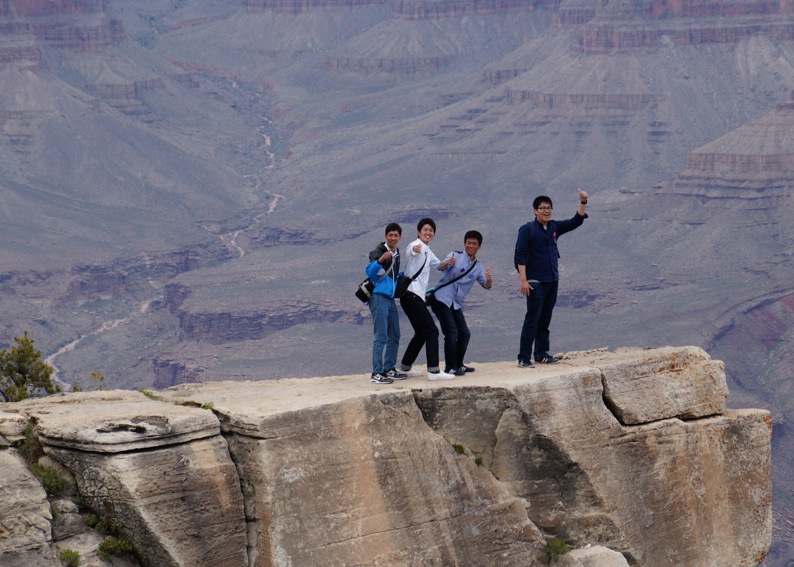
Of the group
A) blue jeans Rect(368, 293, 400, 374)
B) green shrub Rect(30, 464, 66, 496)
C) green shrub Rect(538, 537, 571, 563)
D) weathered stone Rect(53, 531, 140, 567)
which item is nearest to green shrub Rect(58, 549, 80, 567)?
weathered stone Rect(53, 531, 140, 567)

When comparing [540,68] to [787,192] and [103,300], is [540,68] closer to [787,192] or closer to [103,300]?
[787,192]

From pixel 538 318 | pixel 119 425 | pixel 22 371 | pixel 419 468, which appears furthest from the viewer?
pixel 22 371

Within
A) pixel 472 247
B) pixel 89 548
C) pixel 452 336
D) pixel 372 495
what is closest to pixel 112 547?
pixel 89 548

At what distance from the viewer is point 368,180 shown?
144 metres

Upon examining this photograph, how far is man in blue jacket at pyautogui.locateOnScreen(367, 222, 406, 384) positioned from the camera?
1895 centimetres

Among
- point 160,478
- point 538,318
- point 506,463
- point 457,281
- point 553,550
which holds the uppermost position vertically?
point 457,281

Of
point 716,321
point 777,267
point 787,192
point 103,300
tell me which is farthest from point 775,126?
point 103,300

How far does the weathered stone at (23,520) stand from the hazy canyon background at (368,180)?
5314 centimetres

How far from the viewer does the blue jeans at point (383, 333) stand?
19.0 m

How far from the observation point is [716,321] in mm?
100375

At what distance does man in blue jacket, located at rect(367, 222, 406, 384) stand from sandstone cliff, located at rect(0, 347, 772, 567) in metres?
0.42

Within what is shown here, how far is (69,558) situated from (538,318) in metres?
6.57

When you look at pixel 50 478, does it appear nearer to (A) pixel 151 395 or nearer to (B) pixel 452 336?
(A) pixel 151 395

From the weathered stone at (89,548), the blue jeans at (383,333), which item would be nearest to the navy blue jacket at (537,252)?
the blue jeans at (383,333)
